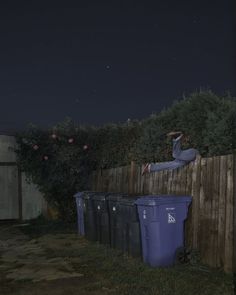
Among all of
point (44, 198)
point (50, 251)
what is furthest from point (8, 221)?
point (50, 251)

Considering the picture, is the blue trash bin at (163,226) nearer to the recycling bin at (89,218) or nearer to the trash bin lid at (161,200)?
the trash bin lid at (161,200)

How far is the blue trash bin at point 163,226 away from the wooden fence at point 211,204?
0.24 metres

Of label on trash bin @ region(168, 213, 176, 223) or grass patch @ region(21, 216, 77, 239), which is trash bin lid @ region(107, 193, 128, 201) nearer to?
label on trash bin @ region(168, 213, 176, 223)

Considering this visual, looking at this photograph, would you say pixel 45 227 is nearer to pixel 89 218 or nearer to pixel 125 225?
pixel 89 218

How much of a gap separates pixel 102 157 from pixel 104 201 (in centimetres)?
445

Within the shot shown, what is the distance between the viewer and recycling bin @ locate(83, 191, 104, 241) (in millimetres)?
10903

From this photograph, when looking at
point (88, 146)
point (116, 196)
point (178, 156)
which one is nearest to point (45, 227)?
point (88, 146)

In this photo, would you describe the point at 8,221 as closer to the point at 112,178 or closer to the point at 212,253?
the point at 112,178

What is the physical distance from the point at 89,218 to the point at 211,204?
15.3ft

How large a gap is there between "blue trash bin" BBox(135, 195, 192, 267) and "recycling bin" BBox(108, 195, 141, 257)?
0.44 m

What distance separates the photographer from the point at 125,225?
861cm

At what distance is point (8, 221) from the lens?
16266 mm

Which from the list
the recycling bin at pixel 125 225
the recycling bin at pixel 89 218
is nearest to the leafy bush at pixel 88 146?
the recycling bin at pixel 89 218

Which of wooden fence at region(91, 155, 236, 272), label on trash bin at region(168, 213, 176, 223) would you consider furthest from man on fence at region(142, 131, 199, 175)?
label on trash bin at region(168, 213, 176, 223)
